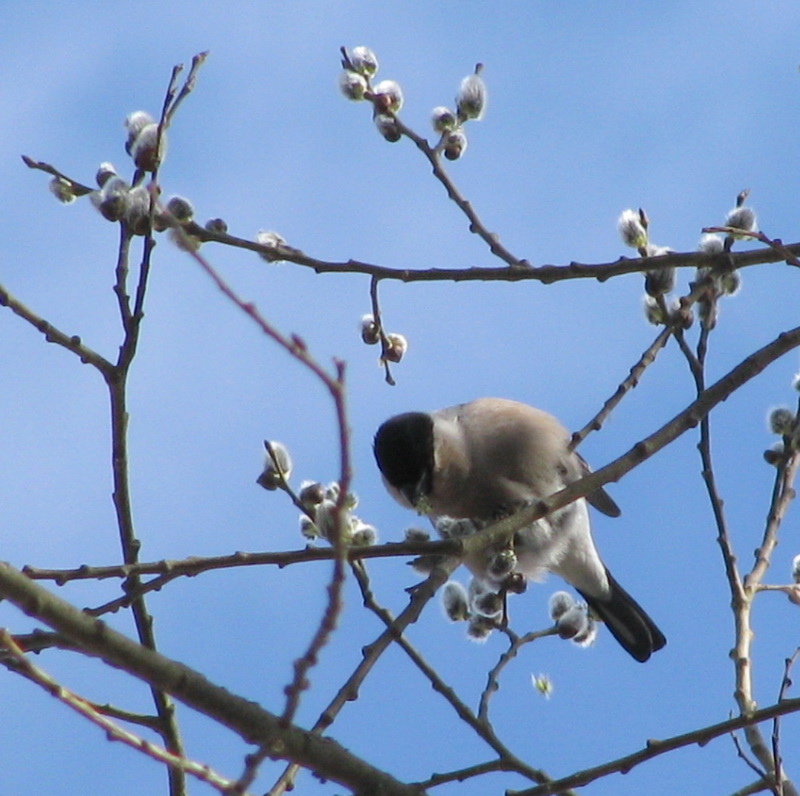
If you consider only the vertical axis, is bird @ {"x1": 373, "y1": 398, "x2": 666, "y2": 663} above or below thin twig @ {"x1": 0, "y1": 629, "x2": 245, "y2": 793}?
above

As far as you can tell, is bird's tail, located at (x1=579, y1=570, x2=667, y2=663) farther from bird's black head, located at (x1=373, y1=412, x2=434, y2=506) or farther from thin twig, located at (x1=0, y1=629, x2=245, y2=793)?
thin twig, located at (x1=0, y1=629, x2=245, y2=793)

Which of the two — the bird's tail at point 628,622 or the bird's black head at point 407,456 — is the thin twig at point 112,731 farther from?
the bird's tail at point 628,622

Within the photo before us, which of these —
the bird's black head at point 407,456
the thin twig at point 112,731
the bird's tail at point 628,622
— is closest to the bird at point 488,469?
the bird's black head at point 407,456

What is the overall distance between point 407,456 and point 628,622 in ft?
5.66

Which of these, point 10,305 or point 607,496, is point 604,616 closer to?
point 607,496

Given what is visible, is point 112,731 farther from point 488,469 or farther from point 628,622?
point 628,622

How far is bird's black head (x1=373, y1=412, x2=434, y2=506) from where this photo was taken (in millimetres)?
4730

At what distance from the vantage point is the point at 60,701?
1.75 meters

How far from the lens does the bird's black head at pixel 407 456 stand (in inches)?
186

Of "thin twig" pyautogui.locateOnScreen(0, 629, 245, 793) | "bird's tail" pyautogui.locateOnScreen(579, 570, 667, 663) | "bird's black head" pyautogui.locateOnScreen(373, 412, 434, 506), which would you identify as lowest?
"thin twig" pyautogui.locateOnScreen(0, 629, 245, 793)

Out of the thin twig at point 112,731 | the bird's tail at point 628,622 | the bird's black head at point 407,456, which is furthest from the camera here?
the bird's tail at point 628,622

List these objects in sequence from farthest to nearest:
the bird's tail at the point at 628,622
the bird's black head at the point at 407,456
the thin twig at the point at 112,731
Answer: the bird's tail at the point at 628,622 → the bird's black head at the point at 407,456 → the thin twig at the point at 112,731

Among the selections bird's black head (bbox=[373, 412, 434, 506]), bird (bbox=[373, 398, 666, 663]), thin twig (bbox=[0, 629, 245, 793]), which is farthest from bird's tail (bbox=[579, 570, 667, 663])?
thin twig (bbox=[0, 629, 245, 793])

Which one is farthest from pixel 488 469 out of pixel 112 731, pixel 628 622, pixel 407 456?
pixel 112 731
